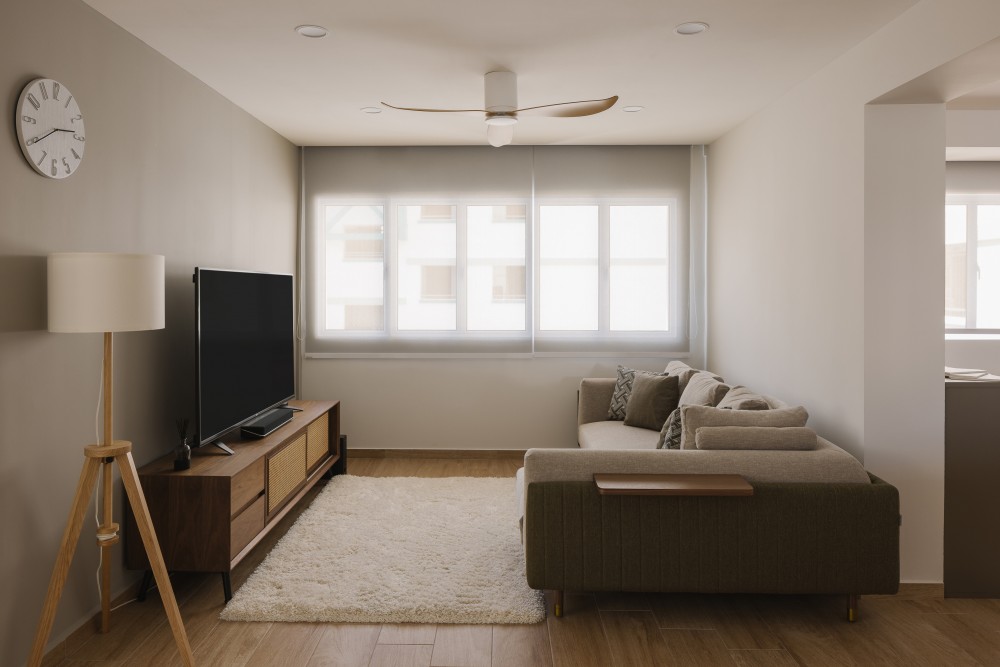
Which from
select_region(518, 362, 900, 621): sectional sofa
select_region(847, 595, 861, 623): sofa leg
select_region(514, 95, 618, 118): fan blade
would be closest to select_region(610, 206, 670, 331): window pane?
select_region(514, 95, 618, 118): fan blade

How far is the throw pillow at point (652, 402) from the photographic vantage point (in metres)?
4.54

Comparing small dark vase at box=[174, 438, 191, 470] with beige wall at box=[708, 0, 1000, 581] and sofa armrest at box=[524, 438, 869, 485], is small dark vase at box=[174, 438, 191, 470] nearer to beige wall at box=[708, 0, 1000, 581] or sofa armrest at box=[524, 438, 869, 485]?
sofa armrest at box=[524, 438, 869, 485]

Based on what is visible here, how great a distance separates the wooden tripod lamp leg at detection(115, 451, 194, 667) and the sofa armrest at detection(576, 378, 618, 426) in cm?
318

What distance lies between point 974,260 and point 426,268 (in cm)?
418

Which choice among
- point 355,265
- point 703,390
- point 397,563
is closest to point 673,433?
point 703,390

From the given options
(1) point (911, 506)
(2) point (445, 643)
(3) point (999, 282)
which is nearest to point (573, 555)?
(2) point (445, 643)

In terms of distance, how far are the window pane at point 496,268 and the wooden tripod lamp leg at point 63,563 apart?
3556 millimetres

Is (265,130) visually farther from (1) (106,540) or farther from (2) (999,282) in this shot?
(2) (999,282)

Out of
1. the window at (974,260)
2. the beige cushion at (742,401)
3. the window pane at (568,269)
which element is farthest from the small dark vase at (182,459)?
the window at (974,260)

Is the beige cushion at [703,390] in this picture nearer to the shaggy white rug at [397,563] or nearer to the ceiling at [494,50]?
the shaggy white rug at [397,563]

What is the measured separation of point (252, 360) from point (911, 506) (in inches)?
135

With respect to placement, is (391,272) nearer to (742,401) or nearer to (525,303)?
(525,303)

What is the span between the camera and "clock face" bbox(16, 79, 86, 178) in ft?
7.98

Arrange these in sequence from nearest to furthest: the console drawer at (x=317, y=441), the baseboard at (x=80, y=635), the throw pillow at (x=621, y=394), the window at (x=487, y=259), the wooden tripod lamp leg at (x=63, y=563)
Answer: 1. the wooden tripod lamp leg at (x=63, y=563)
2. the baseboard at (x=80, y=635)
3. the console drawer at (x=317, y=441)
4. the throw pillow at (x=621, y=394)
5. the window at (x=487, y=259)
